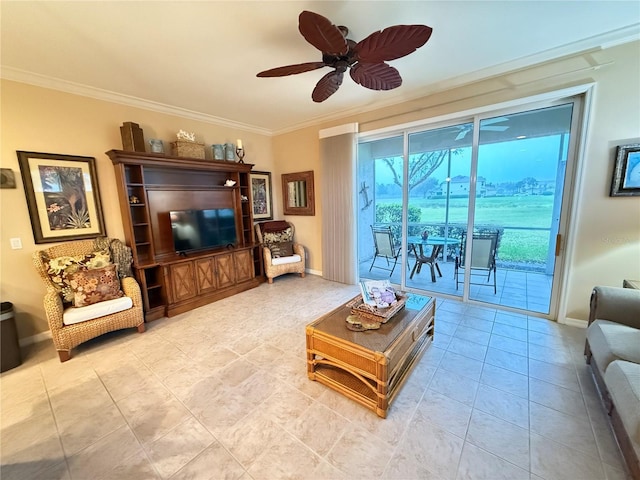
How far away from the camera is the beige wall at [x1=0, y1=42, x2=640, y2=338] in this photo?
7.52 ft

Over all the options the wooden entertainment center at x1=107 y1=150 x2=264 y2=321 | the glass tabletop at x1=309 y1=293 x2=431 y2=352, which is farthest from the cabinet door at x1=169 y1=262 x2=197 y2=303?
the glass tabletop at x1=309 y1=293 x2=431 y2=352

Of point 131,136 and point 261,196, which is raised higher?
point 131,136

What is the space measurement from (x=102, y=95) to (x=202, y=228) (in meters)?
1.88

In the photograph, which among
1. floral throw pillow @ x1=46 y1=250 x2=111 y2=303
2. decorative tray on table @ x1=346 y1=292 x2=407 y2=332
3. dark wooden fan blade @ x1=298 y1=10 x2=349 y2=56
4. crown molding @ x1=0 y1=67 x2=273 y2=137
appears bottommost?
decorative tray on table @ x1=346 y1=292 x2=407 y2=332

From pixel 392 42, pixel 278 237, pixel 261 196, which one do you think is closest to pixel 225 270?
pixel 278 237

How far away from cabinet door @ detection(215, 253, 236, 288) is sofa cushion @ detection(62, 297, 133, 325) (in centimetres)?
116

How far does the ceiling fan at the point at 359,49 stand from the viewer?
4.90ft

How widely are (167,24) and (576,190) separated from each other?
3.91m

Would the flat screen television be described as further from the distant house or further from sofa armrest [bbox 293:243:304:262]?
the distant house

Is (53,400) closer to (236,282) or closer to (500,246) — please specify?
(236,282)

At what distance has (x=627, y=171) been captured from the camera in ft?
7.45

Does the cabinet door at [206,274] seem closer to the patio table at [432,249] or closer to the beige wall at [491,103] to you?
the beige wall at [491,103]

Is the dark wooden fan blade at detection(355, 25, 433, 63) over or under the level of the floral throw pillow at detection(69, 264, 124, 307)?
over

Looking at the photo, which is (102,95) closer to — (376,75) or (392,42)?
(376,75)
